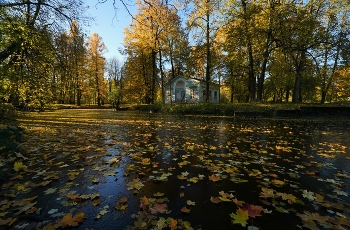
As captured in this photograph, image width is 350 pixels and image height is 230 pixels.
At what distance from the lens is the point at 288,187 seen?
2.96 m

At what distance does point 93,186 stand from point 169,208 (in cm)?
135

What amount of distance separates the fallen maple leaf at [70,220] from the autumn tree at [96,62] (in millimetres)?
43435

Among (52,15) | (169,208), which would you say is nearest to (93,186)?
(169,208)

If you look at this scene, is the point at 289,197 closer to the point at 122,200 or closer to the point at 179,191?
the point at 179,191

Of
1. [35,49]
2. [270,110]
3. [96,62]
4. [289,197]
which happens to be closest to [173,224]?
[289,197]

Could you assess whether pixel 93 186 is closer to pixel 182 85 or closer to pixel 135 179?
pixel 135 179

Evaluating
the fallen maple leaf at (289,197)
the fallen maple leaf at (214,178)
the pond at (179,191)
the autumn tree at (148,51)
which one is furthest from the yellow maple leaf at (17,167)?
the autumn tree at (148,51)

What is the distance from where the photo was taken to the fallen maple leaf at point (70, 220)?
1987 millimetres

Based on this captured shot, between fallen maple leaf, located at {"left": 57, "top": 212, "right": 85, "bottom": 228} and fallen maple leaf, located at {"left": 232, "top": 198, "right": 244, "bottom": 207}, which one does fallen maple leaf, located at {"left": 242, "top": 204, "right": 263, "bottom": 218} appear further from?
fallen maple leaf, located at {"left": 57, "top": 212, "right": 85, "bottom": 228}

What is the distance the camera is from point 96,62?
41719 millimetres

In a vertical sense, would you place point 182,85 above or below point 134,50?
below

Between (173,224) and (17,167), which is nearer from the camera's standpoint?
(173,224)

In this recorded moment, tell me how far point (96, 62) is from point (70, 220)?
44521 mm

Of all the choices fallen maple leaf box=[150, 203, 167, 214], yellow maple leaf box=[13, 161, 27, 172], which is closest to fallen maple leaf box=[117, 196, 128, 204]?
fallen maple leaf box=[150, 203, 167, 214]
